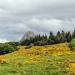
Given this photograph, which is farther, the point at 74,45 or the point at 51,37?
the point at 51,37

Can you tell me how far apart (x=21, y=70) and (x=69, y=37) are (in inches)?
3907

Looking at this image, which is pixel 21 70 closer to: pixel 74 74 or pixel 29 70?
pixel 29 70

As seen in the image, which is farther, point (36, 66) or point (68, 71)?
point (36, 66)

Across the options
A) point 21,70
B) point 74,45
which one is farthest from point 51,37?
point 21,70

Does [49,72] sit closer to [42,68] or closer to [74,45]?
[42,68]

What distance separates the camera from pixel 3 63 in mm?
53594

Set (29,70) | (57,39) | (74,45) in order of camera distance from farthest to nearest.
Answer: (57,39), (74,45), (29,70)

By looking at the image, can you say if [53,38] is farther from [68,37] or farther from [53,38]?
[68,37]

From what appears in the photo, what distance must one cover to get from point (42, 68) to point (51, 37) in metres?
95.7

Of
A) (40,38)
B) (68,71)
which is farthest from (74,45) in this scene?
(40,38)

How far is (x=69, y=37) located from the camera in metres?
142

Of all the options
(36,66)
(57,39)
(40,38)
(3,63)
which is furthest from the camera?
(40,38)

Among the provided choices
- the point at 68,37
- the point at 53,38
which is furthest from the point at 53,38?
the point at 68,37

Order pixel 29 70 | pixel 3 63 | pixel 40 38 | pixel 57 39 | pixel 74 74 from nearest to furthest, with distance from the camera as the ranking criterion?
1. pixel 74 74
2. pixel 29 70
3. pixel 3 63
4. pixel 57 39
5. pixel 40 38
